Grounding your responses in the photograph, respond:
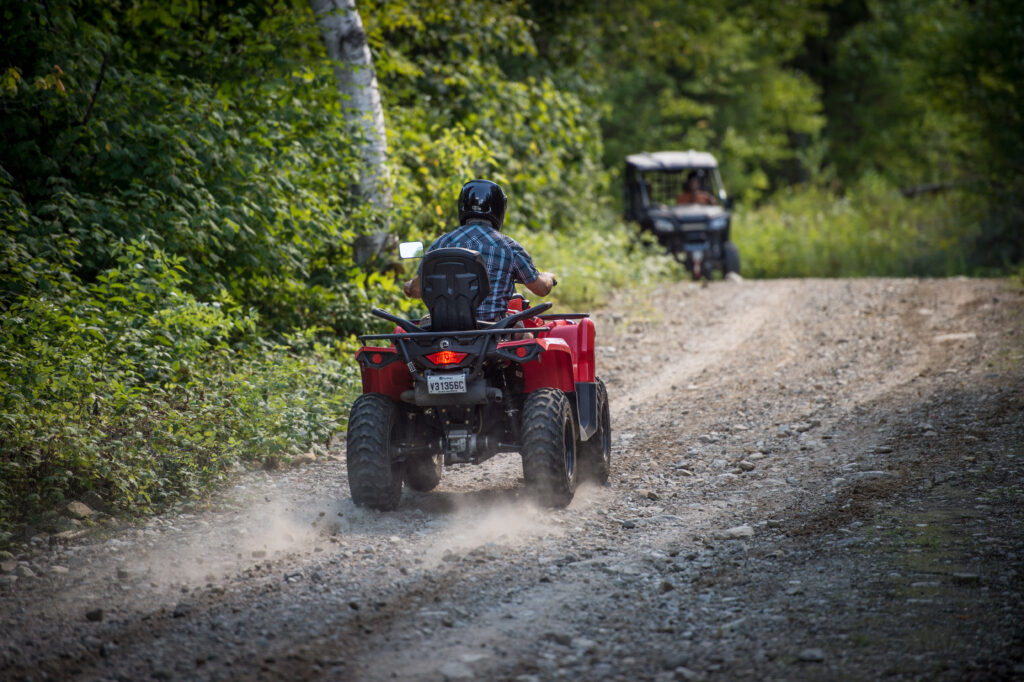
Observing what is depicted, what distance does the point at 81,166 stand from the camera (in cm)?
825

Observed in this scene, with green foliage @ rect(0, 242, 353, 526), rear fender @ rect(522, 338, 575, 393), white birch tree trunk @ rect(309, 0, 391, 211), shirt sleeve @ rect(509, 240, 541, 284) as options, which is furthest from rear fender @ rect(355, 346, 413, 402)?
white birch tree trunk @ rect(309, 0, 391, 211)

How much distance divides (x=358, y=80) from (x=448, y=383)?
594cm

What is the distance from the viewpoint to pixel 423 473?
20.0 feet

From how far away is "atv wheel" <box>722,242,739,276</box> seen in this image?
57.0ft

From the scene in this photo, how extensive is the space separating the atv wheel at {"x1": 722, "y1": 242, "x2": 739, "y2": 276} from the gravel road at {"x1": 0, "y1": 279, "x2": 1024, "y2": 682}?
937 cm

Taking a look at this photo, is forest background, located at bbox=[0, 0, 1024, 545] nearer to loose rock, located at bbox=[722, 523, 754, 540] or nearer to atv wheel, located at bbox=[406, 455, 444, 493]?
atv wheel, located at bbox=[406, 455, 444, 493]

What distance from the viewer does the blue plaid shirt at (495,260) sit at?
18.5 feet

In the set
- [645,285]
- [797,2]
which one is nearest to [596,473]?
[645,285]

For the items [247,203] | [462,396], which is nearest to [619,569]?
[462,396]

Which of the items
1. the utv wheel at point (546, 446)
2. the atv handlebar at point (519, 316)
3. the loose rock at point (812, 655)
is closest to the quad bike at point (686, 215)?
the atv handlebar at point (519, 316)

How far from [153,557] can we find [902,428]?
5475 millimetres

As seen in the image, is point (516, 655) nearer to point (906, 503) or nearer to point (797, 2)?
point (906, 503)

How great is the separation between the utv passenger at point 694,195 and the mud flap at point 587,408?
13.0 m

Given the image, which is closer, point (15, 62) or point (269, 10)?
point (15, 62)
